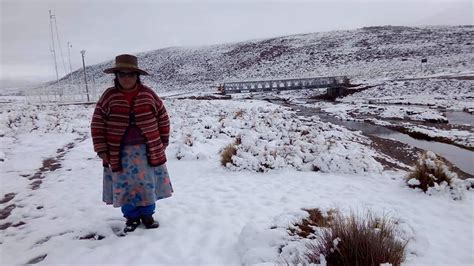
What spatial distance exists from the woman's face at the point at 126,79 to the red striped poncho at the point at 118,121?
0.10 meters

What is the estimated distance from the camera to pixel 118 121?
3.45 metres

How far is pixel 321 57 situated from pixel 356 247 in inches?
2414

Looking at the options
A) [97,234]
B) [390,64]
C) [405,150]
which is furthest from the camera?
[390,64]

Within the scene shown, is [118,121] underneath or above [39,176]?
above

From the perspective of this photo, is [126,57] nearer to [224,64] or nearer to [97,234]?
[97,234]

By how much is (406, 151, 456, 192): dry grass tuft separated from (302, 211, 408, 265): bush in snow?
2995mm

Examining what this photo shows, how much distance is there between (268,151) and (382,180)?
247 cm

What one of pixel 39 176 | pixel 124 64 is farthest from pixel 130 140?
pixel 39 176

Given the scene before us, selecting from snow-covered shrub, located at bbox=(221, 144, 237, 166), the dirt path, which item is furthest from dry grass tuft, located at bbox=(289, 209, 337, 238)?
the dirt path

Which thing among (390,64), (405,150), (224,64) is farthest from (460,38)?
(405,150)

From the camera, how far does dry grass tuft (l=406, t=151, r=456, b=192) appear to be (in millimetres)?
5234

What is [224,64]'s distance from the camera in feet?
228

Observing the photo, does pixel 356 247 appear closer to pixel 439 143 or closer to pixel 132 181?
pixel 132 181

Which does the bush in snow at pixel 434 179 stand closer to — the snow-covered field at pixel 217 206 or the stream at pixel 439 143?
the snow-covered field at pixel 217 206
